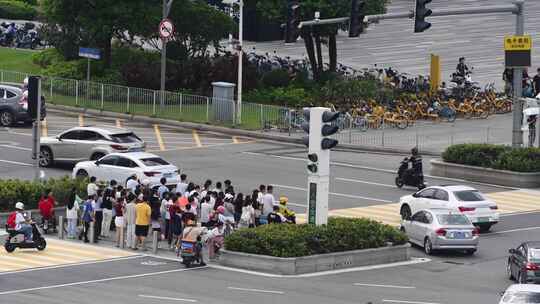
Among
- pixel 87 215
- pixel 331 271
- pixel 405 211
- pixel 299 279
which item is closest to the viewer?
pixel 299 279

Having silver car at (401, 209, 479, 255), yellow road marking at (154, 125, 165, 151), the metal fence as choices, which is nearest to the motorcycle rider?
silver car at (401, 209, 479, 255)

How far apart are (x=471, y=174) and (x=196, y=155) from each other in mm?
10394

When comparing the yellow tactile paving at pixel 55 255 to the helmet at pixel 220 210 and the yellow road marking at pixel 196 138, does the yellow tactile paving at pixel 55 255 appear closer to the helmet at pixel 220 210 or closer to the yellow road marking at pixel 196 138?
the helmet at pixel 220 210

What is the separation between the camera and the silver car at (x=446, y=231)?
3709 centimetres

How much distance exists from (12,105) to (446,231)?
25.1 meters

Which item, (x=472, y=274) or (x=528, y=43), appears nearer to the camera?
(x=472, y=274)

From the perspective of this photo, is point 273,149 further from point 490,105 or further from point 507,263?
point 507,263

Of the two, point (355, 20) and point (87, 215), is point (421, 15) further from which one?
point (87, 215)

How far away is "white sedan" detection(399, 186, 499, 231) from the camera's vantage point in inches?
1590

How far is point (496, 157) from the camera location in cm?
4981

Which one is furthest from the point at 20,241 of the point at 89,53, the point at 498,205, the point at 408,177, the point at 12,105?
the point at 89,53

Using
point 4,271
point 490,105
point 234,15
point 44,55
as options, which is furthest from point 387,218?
point 234,15

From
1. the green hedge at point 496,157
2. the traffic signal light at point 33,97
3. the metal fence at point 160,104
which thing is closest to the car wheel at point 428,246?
the traffic signal light at point 33,97

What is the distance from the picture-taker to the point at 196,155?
175 feet
